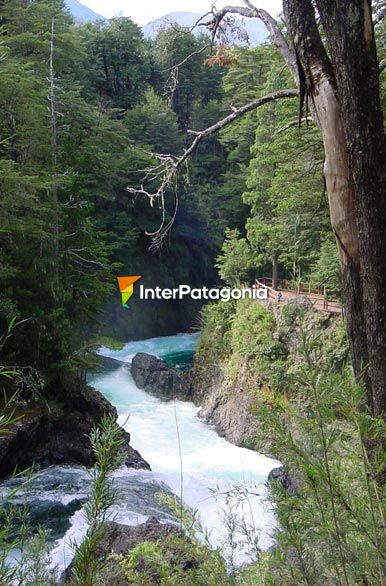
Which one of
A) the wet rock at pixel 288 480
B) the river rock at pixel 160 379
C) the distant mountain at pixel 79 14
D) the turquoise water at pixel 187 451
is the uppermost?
the distant mountain at pixel 79 14

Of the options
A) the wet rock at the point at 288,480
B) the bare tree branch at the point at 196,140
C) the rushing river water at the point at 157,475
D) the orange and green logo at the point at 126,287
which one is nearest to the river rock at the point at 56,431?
the rushing river water at the point at 157,475

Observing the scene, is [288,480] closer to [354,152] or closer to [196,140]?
[196,140]

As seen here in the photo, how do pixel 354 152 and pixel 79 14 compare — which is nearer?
pixel 354 152

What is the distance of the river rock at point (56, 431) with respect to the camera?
867 cm

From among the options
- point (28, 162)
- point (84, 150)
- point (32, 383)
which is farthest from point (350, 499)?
point (84, 150)

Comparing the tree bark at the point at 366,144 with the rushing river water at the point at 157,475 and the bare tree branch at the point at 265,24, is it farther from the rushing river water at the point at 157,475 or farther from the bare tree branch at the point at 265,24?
the rushing river water at the point at 157,475

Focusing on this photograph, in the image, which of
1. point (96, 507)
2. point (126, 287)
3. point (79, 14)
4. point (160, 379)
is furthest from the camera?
point (79, 14)

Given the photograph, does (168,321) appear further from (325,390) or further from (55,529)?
(325,390)

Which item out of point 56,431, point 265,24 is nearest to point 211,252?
point 56,431

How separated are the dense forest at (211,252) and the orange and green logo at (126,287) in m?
0.50

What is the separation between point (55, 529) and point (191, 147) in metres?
6.01

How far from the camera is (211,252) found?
26.4 meters

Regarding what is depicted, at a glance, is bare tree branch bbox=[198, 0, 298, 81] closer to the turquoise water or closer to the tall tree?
the tall tree

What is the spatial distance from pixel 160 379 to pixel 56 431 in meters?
6.58
